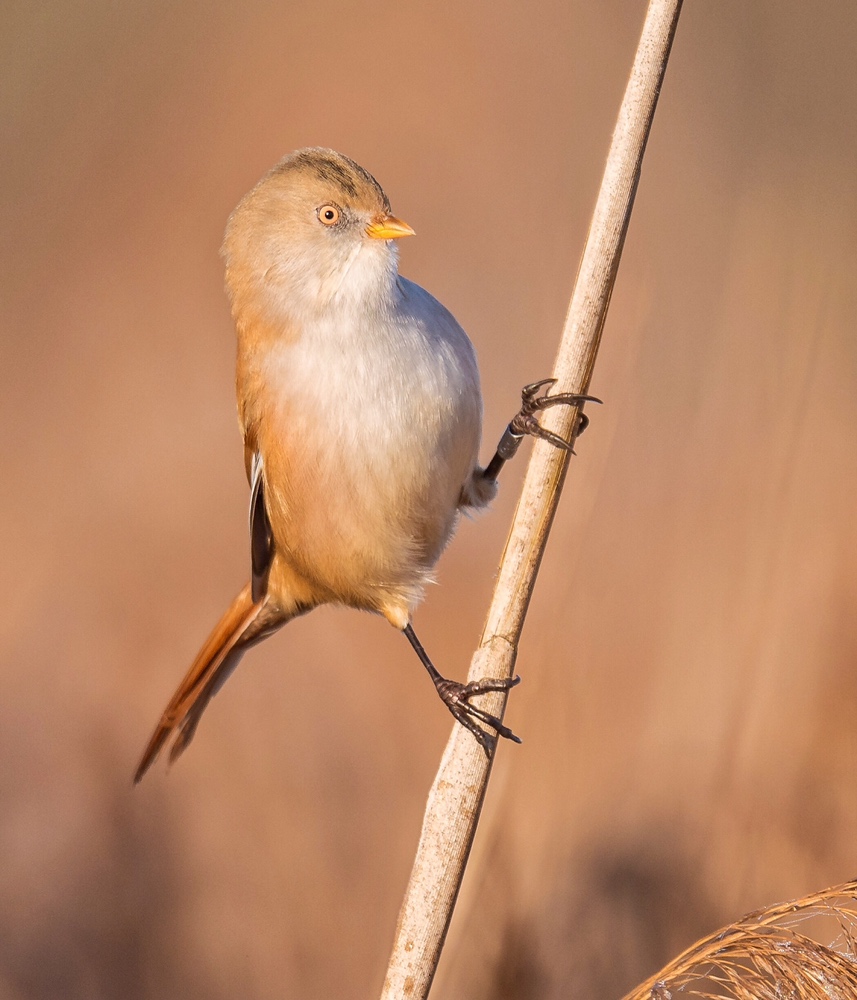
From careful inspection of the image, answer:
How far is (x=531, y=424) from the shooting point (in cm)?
119

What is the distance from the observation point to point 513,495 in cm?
150

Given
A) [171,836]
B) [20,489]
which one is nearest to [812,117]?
[20,489]

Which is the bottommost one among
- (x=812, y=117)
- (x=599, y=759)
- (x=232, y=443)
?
(x=599, y=759)

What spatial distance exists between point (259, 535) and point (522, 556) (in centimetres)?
64

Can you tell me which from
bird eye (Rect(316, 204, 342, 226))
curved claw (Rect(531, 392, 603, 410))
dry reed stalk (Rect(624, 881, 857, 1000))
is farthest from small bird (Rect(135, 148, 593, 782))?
dry reed stalk (Rect(624, 881, 857, 1000))

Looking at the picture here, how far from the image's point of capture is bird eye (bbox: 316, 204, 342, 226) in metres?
1.21

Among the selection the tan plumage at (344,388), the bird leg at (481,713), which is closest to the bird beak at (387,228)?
the tan plumage at (344,388)

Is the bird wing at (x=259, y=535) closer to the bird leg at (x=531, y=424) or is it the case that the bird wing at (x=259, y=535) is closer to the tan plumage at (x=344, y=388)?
the tan plumage at (x=344, y=388)

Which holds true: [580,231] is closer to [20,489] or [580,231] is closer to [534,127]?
[534,127]

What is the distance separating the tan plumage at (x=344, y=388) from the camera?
1177 millimetres

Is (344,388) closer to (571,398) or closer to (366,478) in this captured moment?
(366,478)

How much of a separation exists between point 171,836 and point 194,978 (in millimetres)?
201

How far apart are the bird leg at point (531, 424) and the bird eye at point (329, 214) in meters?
0.32

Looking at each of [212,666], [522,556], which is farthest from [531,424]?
[212,666]
